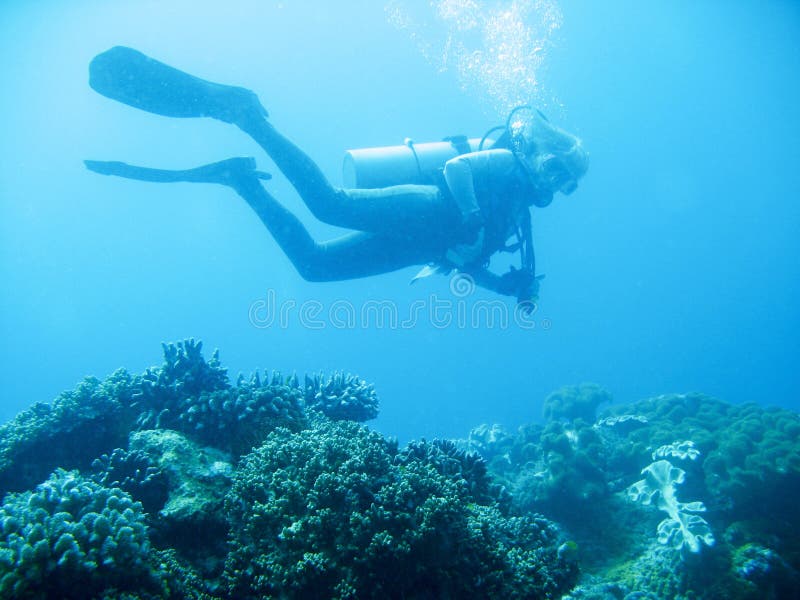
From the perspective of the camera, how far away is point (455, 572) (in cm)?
324

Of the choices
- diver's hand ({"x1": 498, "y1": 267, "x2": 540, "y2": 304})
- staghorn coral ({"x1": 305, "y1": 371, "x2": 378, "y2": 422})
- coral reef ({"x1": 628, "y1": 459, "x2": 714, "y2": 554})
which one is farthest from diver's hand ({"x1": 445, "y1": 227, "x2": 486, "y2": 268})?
coral reef ({"x1": 628, "y1": 459, "x2": 714, "y2": 554})

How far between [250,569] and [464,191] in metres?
4.92

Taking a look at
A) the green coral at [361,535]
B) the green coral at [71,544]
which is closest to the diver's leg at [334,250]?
the green coral at [361,535]

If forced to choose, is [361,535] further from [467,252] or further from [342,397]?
[467,252]

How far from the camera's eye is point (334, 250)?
6.39 meters

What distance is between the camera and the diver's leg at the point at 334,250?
19.7ft

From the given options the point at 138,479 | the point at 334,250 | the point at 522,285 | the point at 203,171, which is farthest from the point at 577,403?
the point at 138,479

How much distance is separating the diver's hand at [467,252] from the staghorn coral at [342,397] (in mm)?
2343

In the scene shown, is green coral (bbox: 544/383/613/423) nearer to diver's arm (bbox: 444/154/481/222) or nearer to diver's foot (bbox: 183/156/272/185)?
diver's arm (bbox: 444/154/481/222)

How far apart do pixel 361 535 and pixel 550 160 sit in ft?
17.9

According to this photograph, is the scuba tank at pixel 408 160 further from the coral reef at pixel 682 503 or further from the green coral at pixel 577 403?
the green coral at pixel 577 403

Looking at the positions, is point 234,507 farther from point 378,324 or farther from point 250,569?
point 378,324

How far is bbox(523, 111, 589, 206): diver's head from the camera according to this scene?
6.28 metres

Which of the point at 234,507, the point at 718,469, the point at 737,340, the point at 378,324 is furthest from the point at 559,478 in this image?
the point at 737,340
